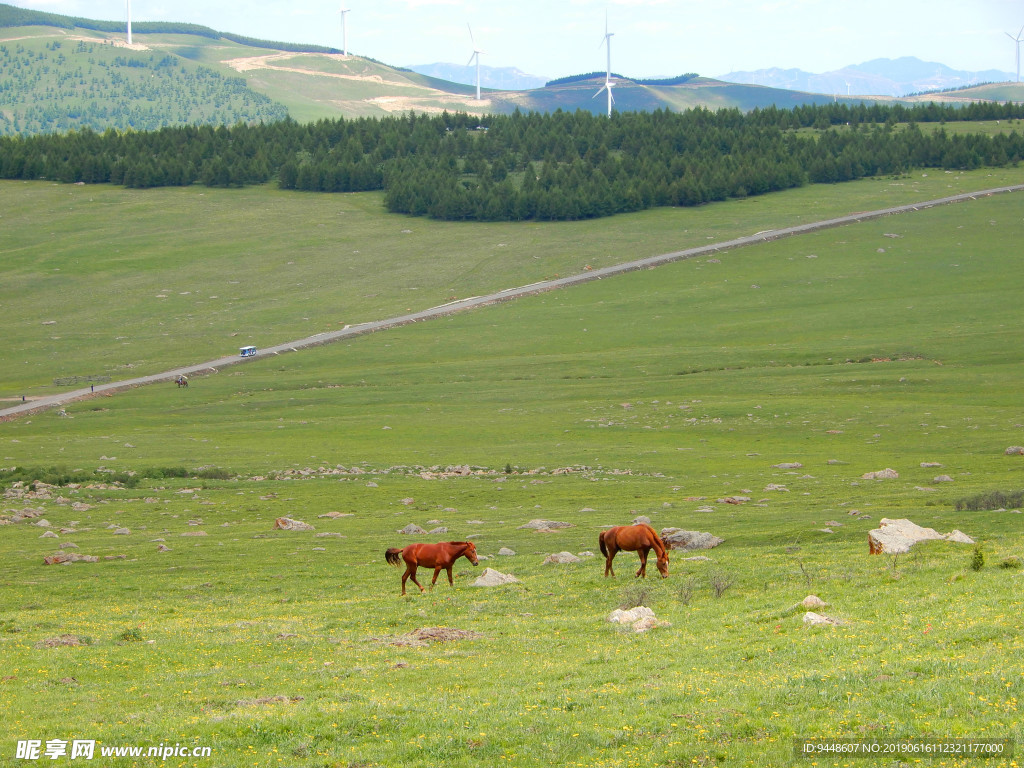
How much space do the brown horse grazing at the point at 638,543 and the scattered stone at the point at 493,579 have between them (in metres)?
2.80

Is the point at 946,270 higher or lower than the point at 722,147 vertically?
lower

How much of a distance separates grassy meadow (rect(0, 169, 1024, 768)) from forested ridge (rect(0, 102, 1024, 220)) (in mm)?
28355

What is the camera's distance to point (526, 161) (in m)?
187

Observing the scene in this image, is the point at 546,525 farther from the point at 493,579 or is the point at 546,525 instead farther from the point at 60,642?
the point at 60,642

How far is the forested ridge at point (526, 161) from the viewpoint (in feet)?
536

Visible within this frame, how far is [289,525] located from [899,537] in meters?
22.8

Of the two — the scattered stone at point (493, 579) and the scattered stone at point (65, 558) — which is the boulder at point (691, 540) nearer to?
the scattered stone at point (493, 579)

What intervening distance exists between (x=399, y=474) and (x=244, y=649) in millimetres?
30312

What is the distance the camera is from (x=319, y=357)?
93.4 metres

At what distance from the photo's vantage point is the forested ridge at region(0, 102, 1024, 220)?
164 meters

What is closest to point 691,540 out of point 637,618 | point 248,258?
point 637,618

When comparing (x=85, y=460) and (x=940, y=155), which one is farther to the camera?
(x=940, y=155)

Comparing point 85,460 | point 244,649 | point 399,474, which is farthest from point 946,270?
point 244,649

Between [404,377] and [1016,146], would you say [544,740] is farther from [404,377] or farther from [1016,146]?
[1016,146]
